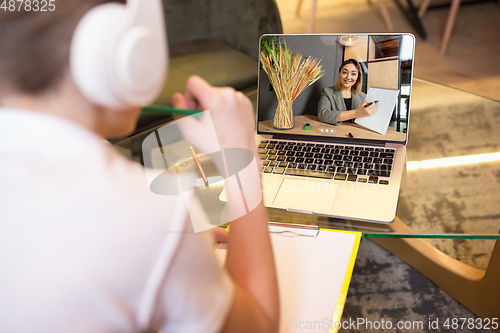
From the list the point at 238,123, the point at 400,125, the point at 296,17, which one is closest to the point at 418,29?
the point at 296,17

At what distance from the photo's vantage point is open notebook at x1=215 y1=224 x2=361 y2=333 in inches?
18.5

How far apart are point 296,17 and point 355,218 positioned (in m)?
2.92

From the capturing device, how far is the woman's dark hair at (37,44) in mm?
239

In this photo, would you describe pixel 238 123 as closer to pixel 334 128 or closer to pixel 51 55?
pixel 51 55

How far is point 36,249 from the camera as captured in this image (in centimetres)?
23

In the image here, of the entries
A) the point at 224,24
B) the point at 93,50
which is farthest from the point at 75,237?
the point at 224,24

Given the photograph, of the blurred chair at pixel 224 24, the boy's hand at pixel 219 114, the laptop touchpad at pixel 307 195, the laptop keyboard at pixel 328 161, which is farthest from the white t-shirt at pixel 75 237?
the blurred chair at pixel 224 24

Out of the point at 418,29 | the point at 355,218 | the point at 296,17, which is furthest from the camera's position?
the point at 296,17

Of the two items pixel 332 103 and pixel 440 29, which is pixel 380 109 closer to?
pixel 332 103

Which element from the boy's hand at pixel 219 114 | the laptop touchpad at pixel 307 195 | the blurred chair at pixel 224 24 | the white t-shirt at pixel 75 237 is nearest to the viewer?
the white t-shirt at pixel 75 237

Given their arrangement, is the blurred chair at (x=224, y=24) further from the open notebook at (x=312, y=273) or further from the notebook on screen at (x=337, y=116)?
the open notebook at (x=312, y=273)

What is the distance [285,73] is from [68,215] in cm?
70

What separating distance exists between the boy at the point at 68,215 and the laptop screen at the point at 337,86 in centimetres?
61
